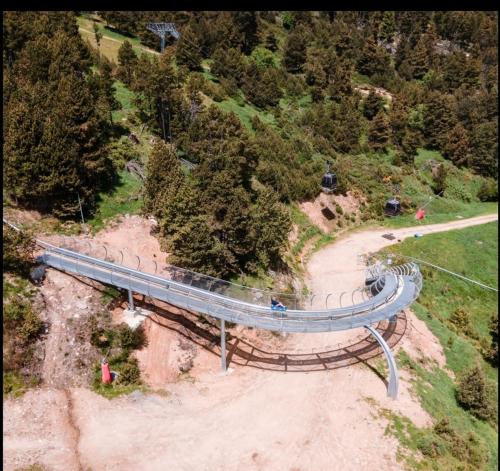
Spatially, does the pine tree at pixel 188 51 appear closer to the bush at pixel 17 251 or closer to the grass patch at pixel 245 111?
the grass patch at pixel 245 111

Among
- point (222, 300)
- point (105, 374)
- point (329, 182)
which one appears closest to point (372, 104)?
point (329, 182)

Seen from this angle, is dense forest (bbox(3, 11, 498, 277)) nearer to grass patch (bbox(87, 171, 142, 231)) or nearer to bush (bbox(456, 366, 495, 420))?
grass patch (bbox(87, 171, 142, 231))

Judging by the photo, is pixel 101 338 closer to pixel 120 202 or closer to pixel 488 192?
pixel 120 202

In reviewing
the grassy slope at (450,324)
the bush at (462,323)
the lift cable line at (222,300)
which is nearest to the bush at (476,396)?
the grassy slope at (450,324)

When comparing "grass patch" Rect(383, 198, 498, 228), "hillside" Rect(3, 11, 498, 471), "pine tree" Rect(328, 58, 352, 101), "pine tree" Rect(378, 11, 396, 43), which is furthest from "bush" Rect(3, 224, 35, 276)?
"pine tree" Rect(378, 11, 396, 43)

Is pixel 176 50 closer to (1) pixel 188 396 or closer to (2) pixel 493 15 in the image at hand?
(1) pixel 188 396

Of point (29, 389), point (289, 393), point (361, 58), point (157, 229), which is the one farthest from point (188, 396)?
point (361, 58)
